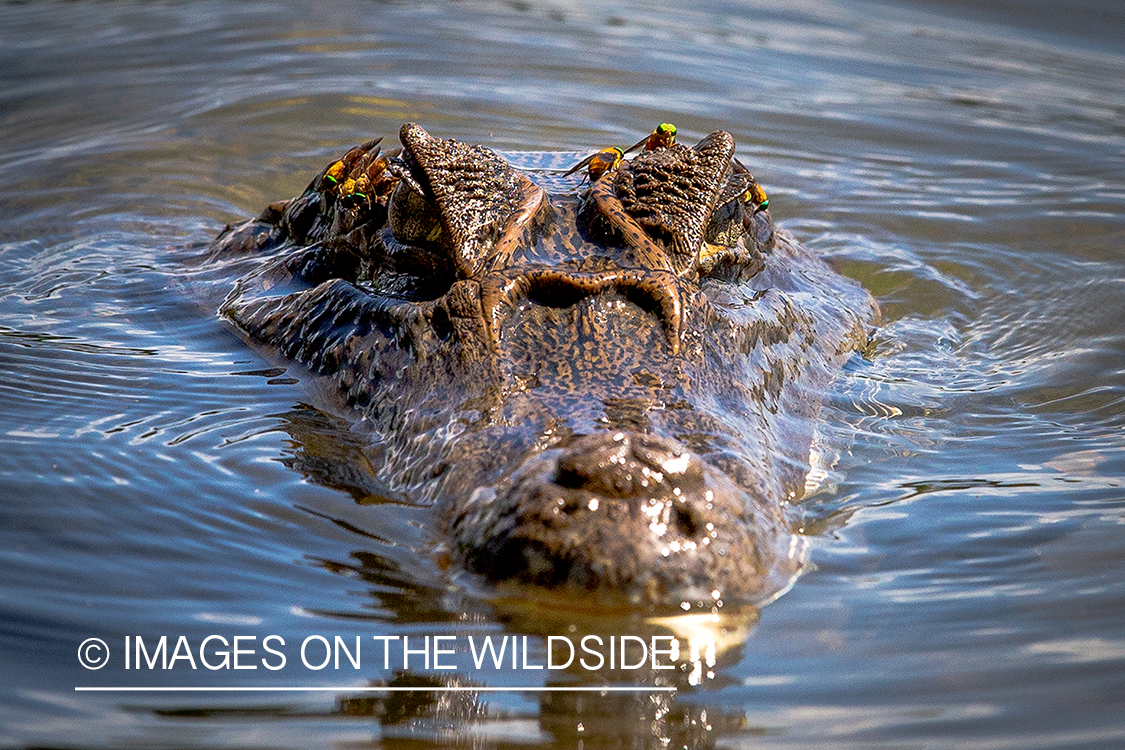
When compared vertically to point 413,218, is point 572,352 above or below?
below

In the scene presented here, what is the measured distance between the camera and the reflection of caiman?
Result: 282 centimetres

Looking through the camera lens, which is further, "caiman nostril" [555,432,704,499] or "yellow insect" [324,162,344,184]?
"yellow insect" [324,162,344,184]

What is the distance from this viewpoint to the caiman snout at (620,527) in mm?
2744

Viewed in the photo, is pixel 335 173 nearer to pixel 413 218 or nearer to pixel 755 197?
pixel 413 218

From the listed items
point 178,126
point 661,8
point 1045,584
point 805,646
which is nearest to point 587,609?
point 805,646
